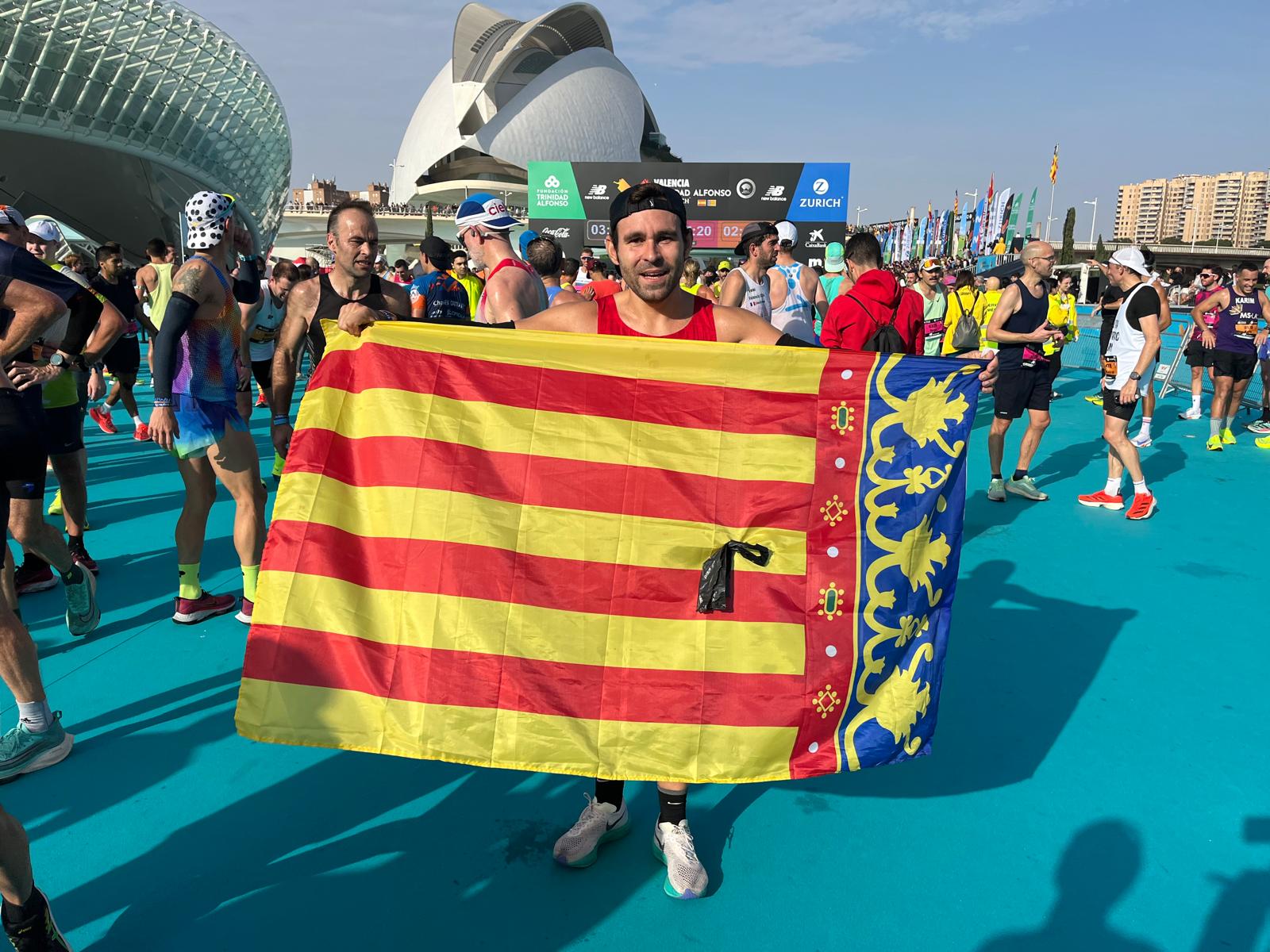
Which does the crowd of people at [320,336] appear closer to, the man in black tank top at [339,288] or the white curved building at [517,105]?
the man in black tank top at [339,288]

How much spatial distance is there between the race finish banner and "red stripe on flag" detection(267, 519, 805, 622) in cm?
2550

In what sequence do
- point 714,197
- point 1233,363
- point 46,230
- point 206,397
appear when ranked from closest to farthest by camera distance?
point 206,397
point 46,230
point 1233,363
point 714,197

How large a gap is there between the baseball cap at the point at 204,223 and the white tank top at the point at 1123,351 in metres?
5.90

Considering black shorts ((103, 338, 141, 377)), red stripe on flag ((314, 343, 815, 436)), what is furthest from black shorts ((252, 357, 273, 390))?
red stripe on flag ((314, 343, 815, 436))

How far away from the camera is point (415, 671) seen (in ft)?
6.85

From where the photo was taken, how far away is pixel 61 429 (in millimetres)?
4016

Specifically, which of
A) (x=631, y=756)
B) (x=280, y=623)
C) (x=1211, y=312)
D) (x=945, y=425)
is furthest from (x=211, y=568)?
(x=1211, y=312)

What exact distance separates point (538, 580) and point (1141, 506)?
17.6ft

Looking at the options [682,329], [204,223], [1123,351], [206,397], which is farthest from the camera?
[1123,351]

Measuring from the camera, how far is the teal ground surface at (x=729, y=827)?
6.67 ft

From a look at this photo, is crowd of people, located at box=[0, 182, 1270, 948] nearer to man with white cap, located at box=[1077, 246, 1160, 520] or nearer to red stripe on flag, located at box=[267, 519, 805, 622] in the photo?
man with white cap, located at box=[1077, 246, 1160, 520]

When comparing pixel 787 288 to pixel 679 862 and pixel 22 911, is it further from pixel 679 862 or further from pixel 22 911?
pixel 22 911

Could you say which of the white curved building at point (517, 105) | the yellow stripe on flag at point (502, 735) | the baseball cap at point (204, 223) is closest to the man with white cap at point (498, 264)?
the baseball cap at point (204, 223)

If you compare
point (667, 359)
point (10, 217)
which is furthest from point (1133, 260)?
point (10, 217)
